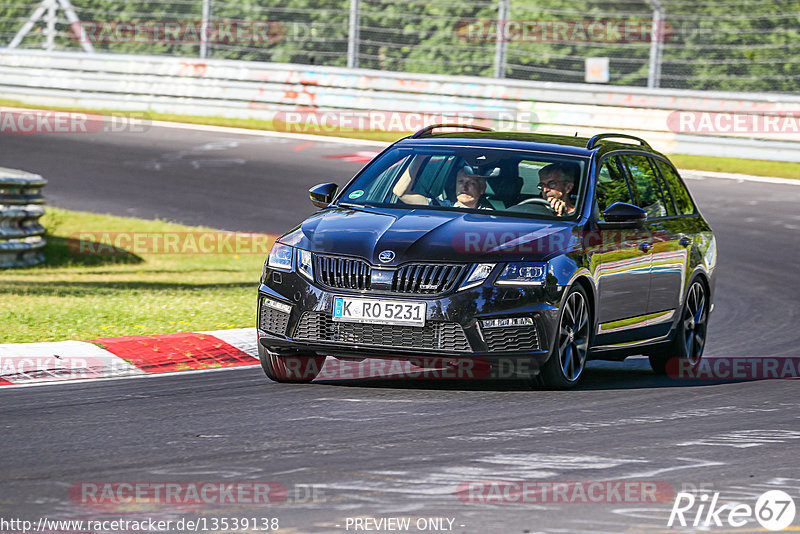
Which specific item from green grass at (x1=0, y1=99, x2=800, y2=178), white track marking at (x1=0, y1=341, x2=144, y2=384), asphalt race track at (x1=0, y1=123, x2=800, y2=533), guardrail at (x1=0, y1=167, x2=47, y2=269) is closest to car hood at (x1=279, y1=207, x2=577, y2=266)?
asphalt race track at (x1=0, y1=123, x2=800, y2=533)

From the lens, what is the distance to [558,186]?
9469 mm

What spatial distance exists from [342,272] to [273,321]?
1.95ft

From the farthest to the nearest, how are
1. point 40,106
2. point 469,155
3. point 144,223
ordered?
point 40,106
point 144,223
point 469,155

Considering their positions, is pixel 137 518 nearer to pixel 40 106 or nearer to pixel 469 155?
pixel 469 155

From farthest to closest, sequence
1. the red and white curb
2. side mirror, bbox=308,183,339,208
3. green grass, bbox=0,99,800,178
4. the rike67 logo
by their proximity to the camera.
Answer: green grass, bbox=0,99,800,178, side mirror, bbox=308,183,339,208, the red and white curb, the rike67 logo

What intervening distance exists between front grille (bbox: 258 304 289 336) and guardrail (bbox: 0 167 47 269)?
7.85 m

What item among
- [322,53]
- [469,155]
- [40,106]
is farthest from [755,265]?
[40,106]

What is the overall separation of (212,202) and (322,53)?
795cm

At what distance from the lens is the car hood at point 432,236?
8.41m

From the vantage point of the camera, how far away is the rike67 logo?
18.3 ft

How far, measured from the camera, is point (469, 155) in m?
9.71

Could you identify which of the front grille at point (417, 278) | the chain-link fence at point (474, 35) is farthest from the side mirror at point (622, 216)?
the chain-link fence at point (474, 35)

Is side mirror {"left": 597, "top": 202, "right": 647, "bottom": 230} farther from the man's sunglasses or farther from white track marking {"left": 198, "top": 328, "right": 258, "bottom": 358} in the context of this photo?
white track marking {"left": 198, "top": 328, "right": 258, "bottom": 358}

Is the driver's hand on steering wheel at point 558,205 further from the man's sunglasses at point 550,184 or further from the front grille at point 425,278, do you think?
the front grille at point 425,278
